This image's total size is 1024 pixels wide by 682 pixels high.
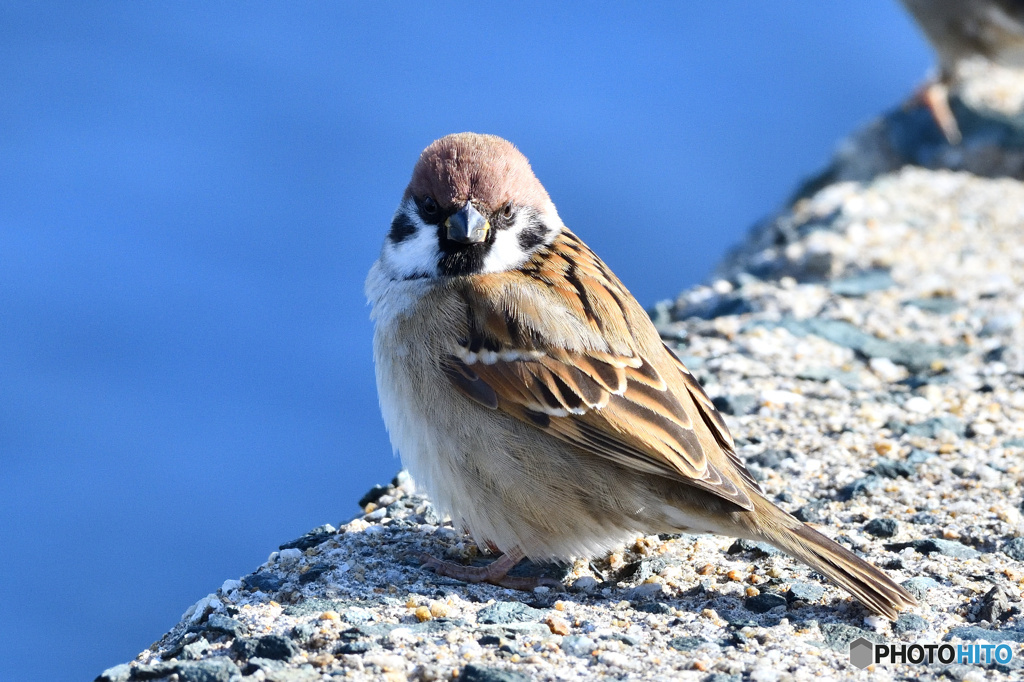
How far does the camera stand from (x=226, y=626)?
9.55ft

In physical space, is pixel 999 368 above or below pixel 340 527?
above

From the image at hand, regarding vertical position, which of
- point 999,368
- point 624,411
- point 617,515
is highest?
point 999,368

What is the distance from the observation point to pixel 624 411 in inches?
126

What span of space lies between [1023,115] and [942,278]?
9.97 feet

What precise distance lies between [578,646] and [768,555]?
32.1 inches

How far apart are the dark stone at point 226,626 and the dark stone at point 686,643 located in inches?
40.6

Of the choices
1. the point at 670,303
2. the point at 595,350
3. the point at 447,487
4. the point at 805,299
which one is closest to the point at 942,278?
the point at 805,299

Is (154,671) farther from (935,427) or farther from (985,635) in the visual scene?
(935,427)

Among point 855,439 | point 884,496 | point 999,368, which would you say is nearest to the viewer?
point 884,496

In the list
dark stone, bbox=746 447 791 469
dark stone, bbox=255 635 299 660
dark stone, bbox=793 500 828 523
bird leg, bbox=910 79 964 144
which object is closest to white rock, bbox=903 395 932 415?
dark stone, bbox=746 447 791 469

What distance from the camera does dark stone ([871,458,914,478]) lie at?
3867mm

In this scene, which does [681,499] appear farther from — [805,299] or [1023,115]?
[1023,115]

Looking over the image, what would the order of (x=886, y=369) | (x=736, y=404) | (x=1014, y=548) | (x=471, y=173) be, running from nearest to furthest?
(x=1014, y=548)
(x=471, y=173)
(x=736, y=404)
(x=886, y=369)


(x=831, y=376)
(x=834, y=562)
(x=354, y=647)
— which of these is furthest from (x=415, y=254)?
(x=831, y=376)
